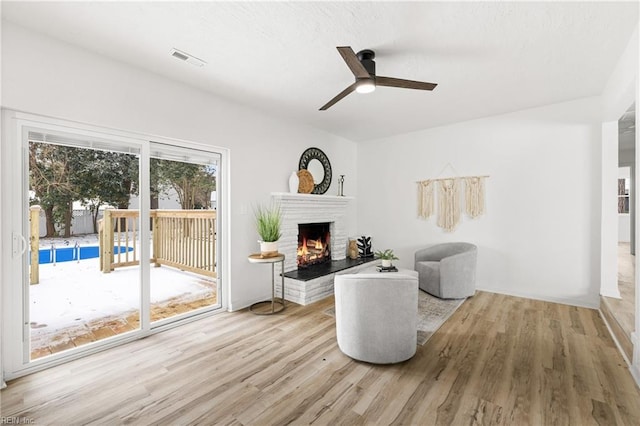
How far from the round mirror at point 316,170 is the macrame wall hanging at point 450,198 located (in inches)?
67.9

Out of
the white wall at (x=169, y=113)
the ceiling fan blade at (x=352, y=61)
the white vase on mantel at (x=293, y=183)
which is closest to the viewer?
the ceiling fan blade at (x=352, y=61)

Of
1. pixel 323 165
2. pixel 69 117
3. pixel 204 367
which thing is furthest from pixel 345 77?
pixel 204 367

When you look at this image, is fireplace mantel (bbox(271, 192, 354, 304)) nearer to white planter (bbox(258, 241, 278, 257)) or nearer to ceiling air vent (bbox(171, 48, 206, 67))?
white planter (bbox(258, 241, 278, 257))

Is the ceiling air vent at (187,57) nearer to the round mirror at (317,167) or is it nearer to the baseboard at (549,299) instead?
the round mirror at (317,167)

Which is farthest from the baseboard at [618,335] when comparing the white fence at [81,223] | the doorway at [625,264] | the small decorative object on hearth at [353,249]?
the white fence at [81,223]

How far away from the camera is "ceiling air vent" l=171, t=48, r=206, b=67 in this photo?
2.38 meters

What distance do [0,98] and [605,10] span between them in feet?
14.0

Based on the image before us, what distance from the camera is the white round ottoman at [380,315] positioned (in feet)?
7.03

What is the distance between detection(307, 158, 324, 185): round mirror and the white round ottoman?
2.71 m

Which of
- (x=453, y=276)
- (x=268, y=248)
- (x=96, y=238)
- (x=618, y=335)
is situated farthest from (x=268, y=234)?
(x=618, y=335)

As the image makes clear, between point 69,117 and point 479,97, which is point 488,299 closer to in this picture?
point 479,97

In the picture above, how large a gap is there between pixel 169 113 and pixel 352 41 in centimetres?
198

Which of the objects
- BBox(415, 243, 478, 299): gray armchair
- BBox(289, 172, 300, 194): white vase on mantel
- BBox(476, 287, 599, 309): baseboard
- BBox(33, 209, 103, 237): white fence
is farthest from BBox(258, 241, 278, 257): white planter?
BBox(476, 287, 599, 309): baseboard

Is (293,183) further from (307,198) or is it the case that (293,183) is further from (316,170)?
(316,170)
